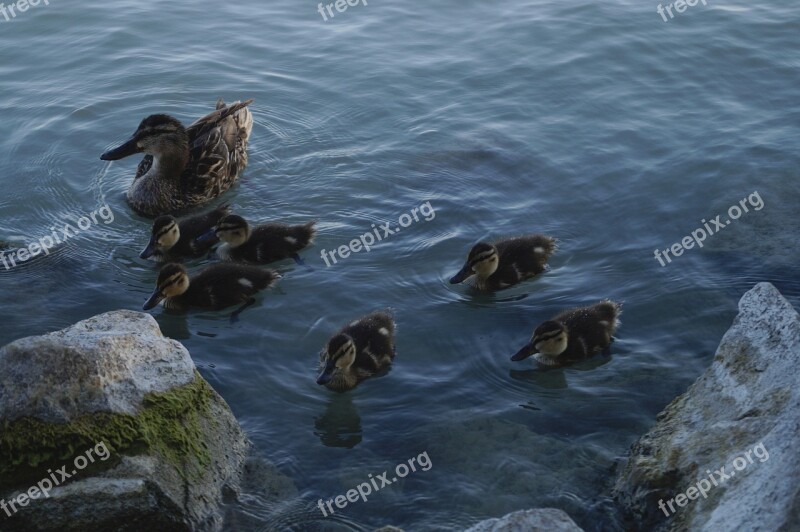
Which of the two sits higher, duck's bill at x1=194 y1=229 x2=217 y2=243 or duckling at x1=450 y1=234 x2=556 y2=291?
duck's bill at x1=194 y1=229 x2=217 y2=243

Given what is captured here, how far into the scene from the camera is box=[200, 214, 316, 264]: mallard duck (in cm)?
835

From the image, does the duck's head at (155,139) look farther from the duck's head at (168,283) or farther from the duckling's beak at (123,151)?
the duck's head at (168,283)

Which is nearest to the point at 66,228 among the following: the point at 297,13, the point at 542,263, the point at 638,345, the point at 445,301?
the point at 445,301

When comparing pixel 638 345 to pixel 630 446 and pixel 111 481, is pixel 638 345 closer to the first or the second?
pixel 630 446

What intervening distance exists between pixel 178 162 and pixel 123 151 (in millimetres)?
553

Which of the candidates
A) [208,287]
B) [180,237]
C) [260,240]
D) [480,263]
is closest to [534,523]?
[480,263]

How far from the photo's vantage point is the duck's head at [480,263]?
777cm

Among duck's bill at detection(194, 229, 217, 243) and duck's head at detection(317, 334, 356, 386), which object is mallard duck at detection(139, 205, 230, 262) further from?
duck's head at detection(317, 334, 356, 386)

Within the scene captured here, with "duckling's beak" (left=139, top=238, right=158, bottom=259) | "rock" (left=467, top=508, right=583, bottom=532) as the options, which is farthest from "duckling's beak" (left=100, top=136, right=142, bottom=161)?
"rock" (left=467, top=508, right=583, bottom=532)

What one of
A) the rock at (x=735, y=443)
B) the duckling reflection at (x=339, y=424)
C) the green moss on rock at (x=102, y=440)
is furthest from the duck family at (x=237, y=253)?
the green moss on rock at (x=102, y=440)

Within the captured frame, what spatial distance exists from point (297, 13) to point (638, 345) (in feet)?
27.4

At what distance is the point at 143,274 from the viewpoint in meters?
8.29

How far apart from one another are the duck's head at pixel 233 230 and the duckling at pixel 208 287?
489 mm

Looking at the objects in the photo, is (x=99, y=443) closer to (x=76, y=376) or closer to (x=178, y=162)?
(x=76, y=376)
